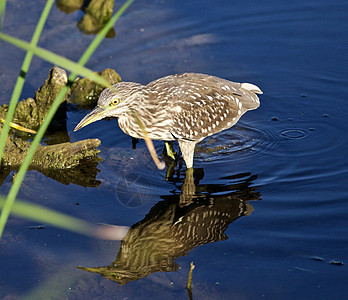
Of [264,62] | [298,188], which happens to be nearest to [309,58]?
[264,62]

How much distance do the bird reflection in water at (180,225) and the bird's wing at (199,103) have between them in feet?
1.94

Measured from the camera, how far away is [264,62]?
951cm

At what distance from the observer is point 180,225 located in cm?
623

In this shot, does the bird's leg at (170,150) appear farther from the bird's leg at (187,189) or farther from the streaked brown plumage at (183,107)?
the bird's leg at (187,189)

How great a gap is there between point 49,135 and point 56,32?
3371mm

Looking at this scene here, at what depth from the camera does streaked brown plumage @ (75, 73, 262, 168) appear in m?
6.77

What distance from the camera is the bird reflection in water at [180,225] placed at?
18.1 ft

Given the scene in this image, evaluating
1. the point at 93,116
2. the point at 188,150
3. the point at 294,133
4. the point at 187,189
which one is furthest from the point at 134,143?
the point at 294,133

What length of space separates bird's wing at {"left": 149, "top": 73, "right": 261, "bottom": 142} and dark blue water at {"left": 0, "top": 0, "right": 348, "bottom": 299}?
50 centimetres

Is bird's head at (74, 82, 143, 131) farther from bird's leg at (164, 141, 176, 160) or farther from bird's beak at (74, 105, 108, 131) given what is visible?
bird's leg at (164, 141, 176, 160)

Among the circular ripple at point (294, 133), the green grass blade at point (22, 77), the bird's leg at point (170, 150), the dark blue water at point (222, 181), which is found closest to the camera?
the green grass blade at point (22, 77)

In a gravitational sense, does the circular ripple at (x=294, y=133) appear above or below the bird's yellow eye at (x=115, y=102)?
above

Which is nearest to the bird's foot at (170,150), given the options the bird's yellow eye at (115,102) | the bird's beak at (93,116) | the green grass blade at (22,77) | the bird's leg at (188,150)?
the bird's leg at (188,150)

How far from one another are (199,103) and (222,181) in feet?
3.57
